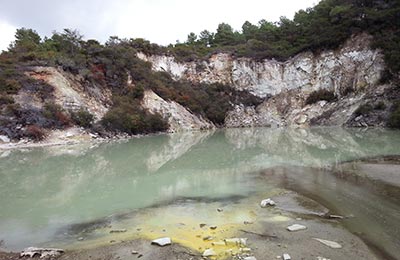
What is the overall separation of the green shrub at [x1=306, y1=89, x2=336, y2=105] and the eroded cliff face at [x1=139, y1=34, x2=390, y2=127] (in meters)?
0.58

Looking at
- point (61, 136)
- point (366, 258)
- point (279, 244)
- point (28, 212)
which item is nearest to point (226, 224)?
point (279, 244)

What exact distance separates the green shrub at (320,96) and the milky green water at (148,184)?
79.3 ft

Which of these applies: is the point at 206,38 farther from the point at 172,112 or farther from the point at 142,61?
the point at 172,112

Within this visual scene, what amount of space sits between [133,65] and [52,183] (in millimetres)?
30958

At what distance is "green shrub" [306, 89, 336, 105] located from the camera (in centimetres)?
4684

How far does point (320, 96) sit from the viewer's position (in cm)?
4772

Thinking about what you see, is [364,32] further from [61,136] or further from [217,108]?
[61,136]

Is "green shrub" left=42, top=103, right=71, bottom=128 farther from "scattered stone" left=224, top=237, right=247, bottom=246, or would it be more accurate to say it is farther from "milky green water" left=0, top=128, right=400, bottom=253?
"scattered stone" left=224, top=237, right=247, bottom=246

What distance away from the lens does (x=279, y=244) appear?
22.6 feet

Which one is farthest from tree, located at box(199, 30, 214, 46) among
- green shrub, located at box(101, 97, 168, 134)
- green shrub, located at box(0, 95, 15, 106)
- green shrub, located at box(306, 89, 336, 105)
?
green shrub, located at box(0, 95, 15, 106)

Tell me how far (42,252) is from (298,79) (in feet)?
162

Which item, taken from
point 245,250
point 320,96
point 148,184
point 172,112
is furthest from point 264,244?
point 320,96

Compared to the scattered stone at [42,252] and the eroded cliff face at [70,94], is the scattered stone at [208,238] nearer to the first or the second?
the scattered stone at [42,252]

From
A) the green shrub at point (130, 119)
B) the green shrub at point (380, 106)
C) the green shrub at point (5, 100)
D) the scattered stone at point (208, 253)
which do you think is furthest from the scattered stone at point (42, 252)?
the green shrub at point (380, 106)
